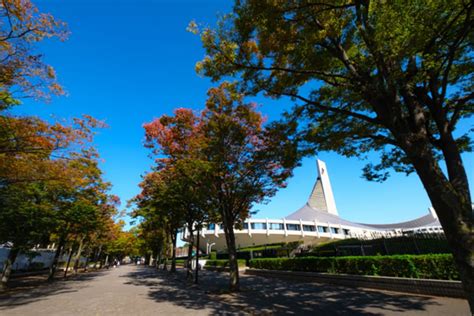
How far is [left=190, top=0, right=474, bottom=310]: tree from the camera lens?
434 cm

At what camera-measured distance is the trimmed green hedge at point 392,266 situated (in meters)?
7.59

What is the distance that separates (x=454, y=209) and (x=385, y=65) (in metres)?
3.33

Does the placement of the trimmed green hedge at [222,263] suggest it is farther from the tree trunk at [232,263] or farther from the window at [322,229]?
the window at [322,229]

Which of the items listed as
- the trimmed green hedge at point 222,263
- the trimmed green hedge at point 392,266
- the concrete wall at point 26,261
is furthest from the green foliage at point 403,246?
the concrete wall at point 26,261

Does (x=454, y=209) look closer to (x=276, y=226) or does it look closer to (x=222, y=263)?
(x=222, y=263)

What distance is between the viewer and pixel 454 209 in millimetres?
4039

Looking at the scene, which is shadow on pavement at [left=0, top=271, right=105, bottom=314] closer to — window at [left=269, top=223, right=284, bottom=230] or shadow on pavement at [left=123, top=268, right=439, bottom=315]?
shadow on pavement at [left=123, top=268, right=439, bottom=315]

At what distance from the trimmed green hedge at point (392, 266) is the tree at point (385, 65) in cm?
453

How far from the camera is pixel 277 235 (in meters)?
51.4

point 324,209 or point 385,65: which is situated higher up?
point 324,209

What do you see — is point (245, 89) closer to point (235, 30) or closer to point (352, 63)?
point (235, 30)

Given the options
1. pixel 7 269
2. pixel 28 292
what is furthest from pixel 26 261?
pixel 28 292

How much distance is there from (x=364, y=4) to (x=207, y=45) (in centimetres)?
397

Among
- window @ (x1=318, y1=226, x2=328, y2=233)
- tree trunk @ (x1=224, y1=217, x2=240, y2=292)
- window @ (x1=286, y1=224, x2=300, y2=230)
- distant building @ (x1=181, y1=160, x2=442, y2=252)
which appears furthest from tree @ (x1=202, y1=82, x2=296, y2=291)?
window @ (x1=318, y1=226, x2=328, y2=233)
